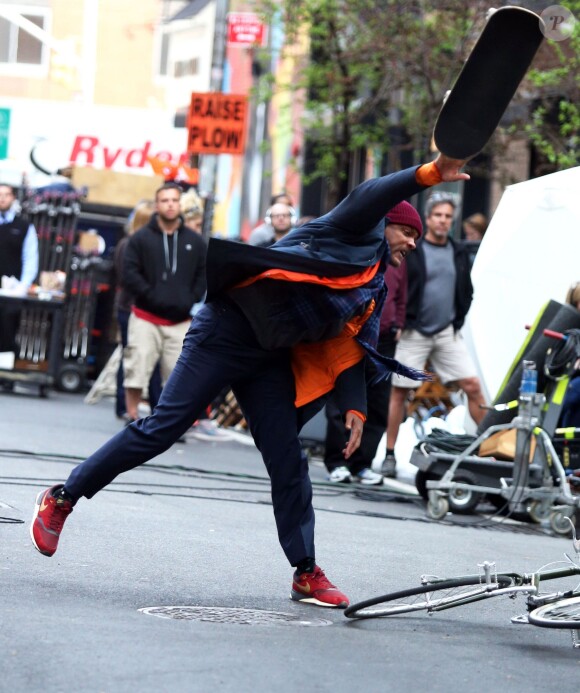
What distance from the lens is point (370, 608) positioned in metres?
6.26

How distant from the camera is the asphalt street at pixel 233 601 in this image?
17.3 feet

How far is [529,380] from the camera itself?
1054cm

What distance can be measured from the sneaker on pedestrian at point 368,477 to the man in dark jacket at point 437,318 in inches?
19.1

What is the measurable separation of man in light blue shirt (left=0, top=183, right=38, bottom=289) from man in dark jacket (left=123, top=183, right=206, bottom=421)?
4.14 meters

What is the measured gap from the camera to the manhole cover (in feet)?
20.3

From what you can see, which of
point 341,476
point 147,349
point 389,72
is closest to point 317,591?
point 341,476

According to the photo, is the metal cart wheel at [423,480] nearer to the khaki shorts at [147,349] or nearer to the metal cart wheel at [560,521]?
the metal cart wheel at [560,521]

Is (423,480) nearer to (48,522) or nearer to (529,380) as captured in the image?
(529,380)

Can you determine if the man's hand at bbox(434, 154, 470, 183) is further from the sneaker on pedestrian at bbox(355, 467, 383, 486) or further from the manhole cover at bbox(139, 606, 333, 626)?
the sneaker on pedestrian at bbox(355, 467, 383, 486)

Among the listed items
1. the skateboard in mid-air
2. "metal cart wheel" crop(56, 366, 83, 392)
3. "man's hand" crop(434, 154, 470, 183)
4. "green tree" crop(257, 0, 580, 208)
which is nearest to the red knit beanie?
"man's hand" crop(434, 154, 470, 183)

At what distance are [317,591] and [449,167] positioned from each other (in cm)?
181

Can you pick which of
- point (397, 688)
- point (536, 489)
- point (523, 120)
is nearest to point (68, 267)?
point (523, 120)

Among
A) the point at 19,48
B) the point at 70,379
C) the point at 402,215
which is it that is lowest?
the point at 70,379

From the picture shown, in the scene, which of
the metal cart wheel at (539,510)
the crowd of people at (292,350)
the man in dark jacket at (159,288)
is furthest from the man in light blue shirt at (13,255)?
the crowd of people at (292,350)
